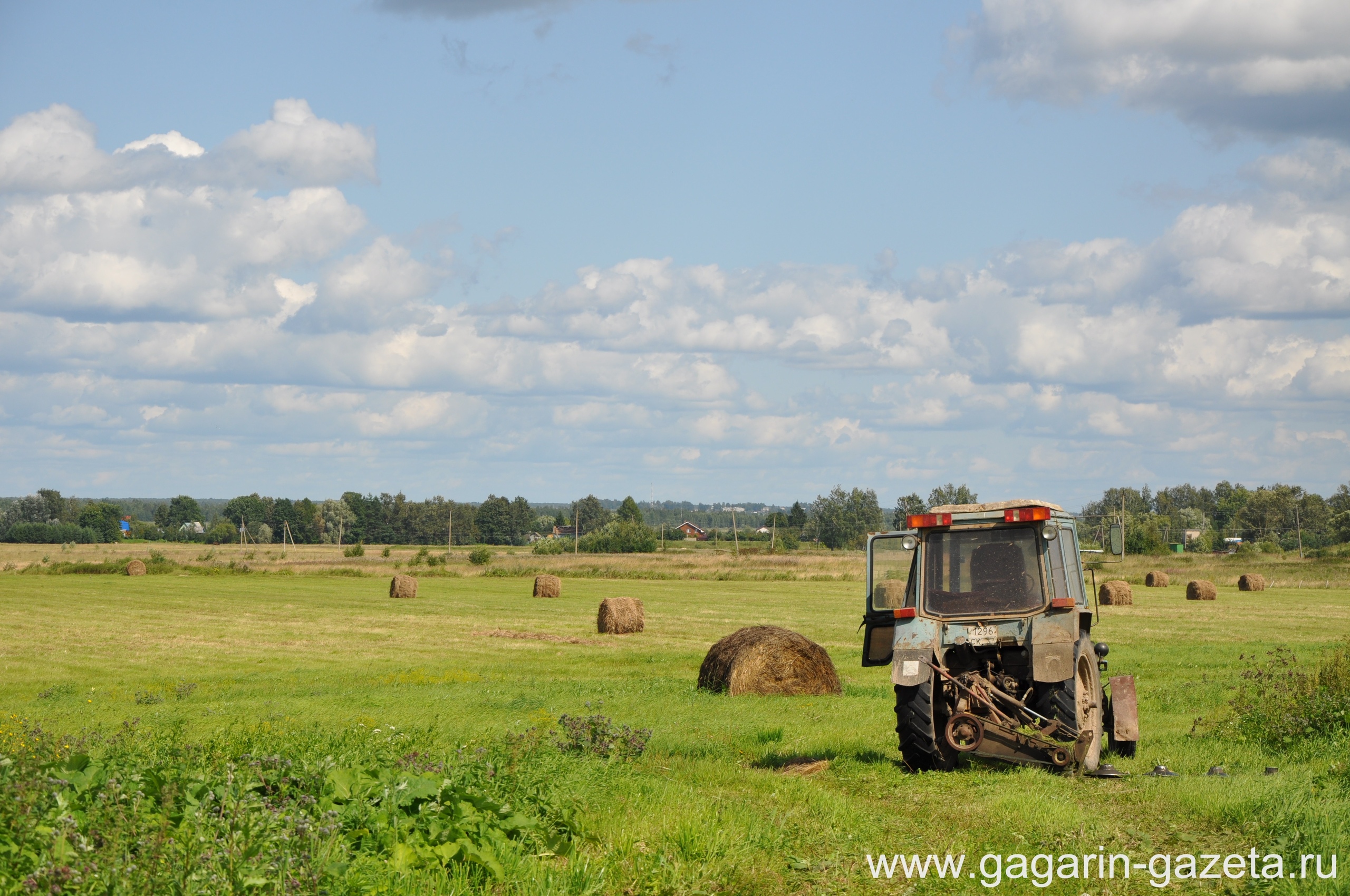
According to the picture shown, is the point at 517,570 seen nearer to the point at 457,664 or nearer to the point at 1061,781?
the point at 457,664

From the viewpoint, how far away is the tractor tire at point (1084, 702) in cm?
973

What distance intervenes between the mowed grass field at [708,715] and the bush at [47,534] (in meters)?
113

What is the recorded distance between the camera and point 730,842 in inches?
271

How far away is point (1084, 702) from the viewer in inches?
410

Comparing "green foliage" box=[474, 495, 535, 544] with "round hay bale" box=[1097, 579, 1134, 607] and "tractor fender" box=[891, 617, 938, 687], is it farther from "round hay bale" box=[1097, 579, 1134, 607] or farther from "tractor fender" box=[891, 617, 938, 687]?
"tractor fender" box=[891, 617, 938, 687]

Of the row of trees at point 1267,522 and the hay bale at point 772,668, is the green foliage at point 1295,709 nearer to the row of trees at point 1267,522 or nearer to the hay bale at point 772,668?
the hay bale at point 772,668

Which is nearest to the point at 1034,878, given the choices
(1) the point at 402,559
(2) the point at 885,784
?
(2) the point at 885,784

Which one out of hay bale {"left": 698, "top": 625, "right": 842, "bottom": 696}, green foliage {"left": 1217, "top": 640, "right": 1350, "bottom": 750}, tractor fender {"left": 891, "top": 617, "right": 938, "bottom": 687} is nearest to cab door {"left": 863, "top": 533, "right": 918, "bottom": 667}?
tractor fender {"left": 891, "top": 617, "right": 938, "bottom": 687}

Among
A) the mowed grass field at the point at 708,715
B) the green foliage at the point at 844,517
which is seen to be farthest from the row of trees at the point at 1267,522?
the mowed grass field at the point at 708,715

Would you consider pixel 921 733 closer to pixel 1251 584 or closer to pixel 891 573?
pixel 891 573

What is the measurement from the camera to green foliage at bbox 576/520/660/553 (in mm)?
118250

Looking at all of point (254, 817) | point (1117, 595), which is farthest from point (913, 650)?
point (1117, 595)

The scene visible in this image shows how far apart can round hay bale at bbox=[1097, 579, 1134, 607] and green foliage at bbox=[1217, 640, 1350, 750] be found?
29.5m

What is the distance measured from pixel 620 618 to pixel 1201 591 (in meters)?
26.3
